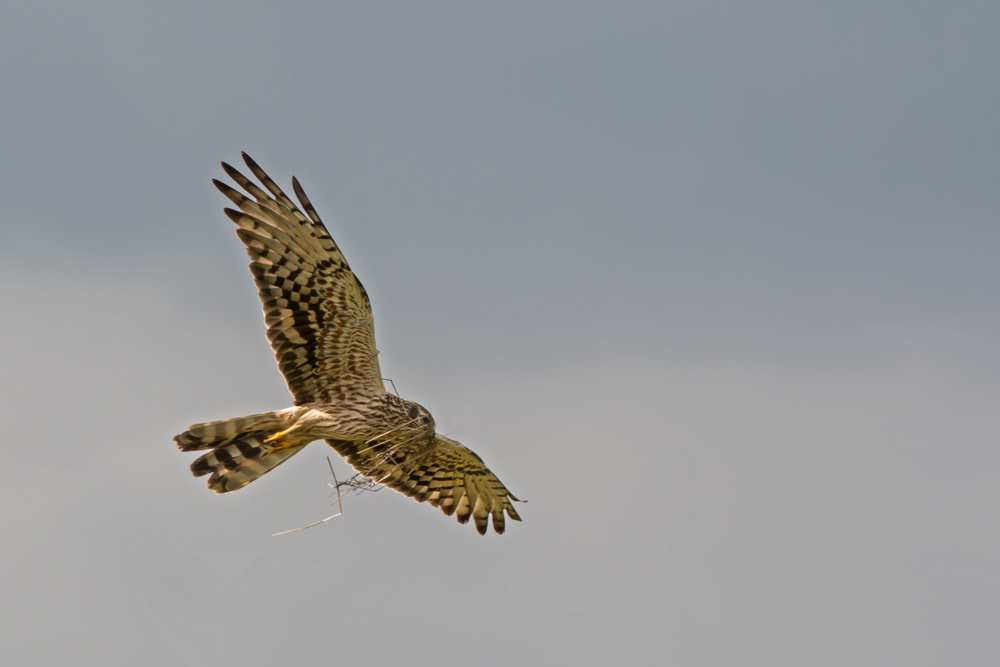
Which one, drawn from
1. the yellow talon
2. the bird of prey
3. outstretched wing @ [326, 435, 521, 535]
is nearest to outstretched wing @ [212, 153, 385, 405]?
the bird of prey

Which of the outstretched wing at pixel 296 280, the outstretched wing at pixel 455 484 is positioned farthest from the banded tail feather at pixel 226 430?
the outstretched wing at pixel 455 484

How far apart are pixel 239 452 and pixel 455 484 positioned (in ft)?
9.39

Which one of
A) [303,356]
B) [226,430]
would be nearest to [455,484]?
[303,356]

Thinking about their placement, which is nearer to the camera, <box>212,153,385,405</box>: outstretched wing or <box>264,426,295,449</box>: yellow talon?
<box>264,426,295,449</box>: yellow talon

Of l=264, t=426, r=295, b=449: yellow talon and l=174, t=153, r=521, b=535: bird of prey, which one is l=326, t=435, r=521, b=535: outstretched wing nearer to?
l=174, t=153, r=521, b=535: bird of prey

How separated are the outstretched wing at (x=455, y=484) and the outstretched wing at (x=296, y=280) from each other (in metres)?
1.74

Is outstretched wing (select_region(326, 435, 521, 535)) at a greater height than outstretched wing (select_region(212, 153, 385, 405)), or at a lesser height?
lesser

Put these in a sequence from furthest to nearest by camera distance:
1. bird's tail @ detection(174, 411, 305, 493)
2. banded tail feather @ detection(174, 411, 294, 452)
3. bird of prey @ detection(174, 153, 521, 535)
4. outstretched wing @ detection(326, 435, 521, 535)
Result: 1. outstretched wing @ detection(326, 435, 521, 535)
2. bird of prey @ detection(174, 153, 521, 535)
3. bird's tail @ detection(174, 411, 305, 493)
4. banded tail feather @ detection(174, 411, 294, 452)

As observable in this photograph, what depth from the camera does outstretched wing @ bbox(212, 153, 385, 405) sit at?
1035 cm

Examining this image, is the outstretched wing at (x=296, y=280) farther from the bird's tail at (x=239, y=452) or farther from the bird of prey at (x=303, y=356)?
the bird's tail at (x=239, y=452)

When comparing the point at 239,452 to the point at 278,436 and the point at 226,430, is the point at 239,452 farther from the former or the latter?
the point at 278,436

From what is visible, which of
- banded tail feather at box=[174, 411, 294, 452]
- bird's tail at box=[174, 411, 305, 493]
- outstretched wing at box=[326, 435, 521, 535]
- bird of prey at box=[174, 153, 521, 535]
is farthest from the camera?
outstretched wing at box=[326, 435, 521, 535]

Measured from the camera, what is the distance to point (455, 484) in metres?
12.2

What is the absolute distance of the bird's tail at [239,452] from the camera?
10.2 meters
